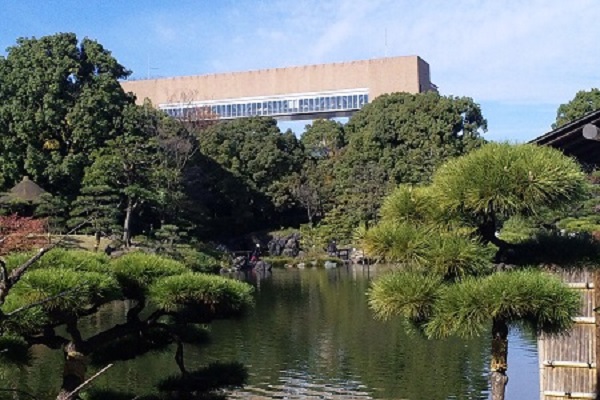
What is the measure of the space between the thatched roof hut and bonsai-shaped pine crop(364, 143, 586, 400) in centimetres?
1737

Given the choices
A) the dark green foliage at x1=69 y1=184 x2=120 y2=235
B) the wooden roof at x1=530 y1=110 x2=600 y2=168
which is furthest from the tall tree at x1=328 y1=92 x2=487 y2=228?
the wooden roof at x1=530 y1=110 x2=600 y2=168

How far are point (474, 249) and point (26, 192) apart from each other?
18.7m

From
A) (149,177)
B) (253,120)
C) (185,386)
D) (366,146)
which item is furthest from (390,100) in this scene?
(185,386)

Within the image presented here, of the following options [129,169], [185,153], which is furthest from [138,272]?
[185,153]

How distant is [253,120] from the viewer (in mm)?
32344

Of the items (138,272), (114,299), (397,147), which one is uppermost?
(397,147)

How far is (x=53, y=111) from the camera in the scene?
22.7m

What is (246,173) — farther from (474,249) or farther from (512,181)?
(512,181)

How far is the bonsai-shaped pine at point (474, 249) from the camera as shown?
362 cm

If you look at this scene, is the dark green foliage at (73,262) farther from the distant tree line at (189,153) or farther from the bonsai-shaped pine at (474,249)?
the distant tree line at (189,153)

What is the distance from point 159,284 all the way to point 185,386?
2.92 ft

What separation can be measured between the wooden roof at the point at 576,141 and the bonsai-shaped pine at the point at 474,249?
0.47 m

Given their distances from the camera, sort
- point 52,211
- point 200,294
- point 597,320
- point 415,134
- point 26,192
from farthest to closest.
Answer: point 415,134, point 26,192, point 52,211, point 597,320, point 200,294

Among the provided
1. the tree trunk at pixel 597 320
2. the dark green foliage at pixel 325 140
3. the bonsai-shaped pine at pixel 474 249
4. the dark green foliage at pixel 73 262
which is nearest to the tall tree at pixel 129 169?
the dark green foliage at pixel 325 140
